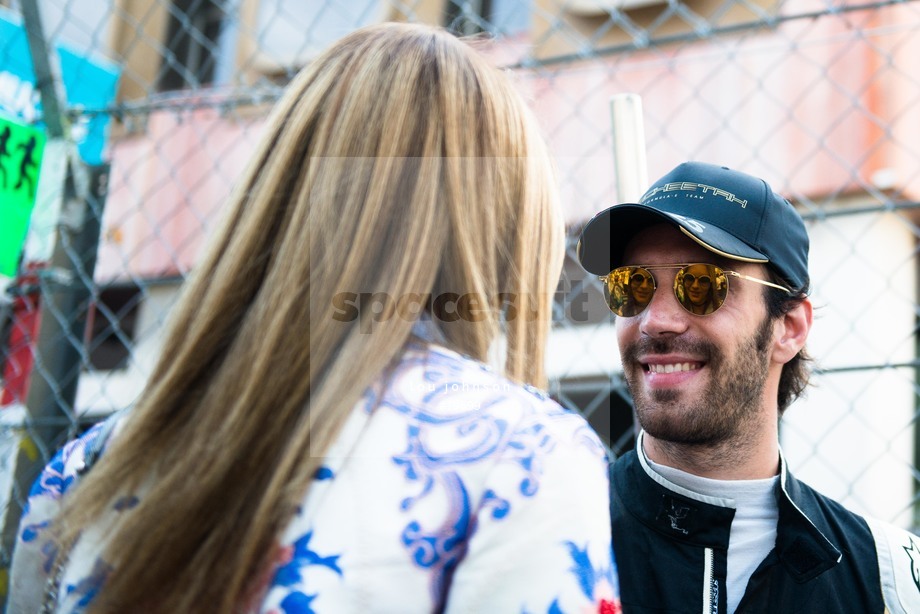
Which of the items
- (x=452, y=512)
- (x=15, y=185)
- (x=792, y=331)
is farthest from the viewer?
(x=15, y=185)

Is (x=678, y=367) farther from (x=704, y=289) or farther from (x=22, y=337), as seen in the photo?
(x=22, y=337)

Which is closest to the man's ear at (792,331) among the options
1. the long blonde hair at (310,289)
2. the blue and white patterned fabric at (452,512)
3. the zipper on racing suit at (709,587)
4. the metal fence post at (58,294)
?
the zipper on racing suit at (709,587)

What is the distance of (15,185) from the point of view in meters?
2.13

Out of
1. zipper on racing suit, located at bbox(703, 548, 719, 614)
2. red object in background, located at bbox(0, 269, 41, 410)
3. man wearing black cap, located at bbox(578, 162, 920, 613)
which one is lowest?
red object in background, located at bbox(0, 269, 41, 410)

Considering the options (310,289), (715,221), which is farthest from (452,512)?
(715,221)

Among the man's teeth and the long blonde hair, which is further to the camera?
the man's teeth

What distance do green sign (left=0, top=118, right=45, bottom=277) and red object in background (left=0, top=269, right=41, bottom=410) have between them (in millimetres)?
221

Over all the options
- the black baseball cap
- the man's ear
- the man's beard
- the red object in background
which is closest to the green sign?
the red object in background

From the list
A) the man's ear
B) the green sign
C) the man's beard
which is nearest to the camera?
the man's beard

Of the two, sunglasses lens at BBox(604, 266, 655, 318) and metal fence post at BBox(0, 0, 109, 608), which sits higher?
sunglasses lens at BBox(604, 266, 655, 318)

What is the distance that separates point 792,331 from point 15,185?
5.70ft

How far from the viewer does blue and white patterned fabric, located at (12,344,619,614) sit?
2.29ft

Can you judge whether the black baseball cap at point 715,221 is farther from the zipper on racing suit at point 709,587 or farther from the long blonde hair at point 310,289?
the long blonde hair at point 310,289

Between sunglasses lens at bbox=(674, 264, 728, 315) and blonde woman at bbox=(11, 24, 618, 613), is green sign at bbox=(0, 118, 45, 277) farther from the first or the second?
sunglasses lens at bbox=(674, 264, 728, 315)
